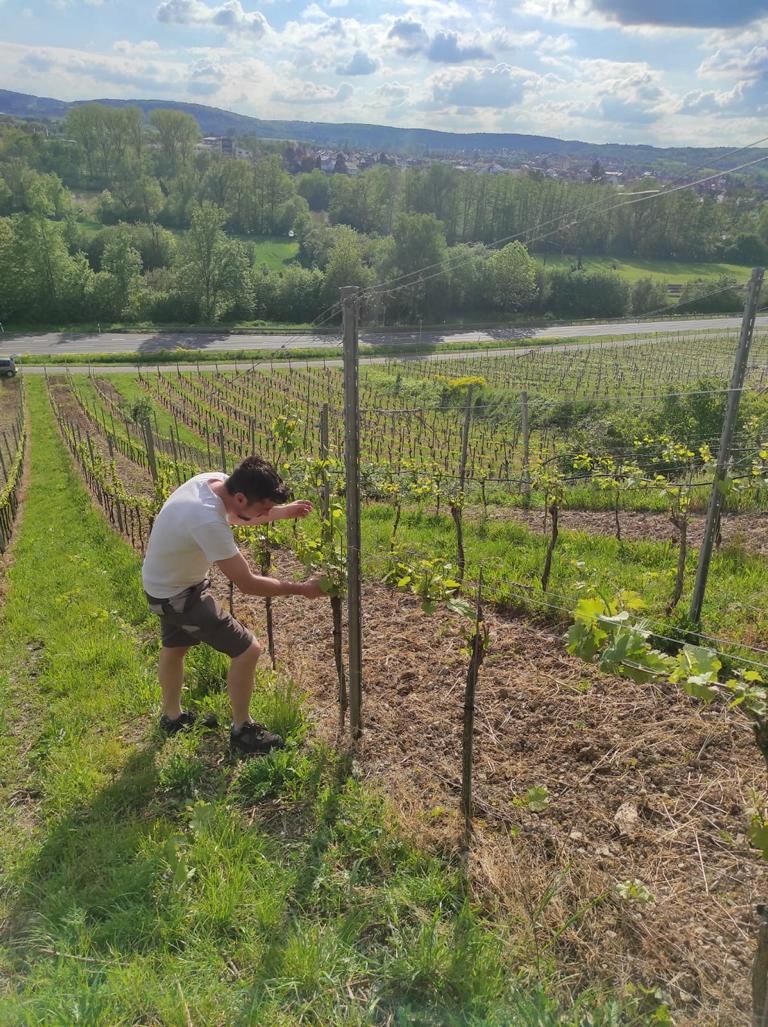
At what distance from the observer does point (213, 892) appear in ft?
9.73

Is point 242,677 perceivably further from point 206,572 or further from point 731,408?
point 731,408

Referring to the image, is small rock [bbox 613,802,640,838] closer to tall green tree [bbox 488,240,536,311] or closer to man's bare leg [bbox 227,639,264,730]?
man's bare leg [bbox 227,639,264,730]

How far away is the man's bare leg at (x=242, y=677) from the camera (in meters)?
3.86

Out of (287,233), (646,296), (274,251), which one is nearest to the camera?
(646,296)

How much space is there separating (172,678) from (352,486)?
1735mm

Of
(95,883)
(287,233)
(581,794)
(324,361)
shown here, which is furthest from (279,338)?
(95,883)

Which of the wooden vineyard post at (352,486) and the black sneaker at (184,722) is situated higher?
the wooden vineyard post at (352,486)

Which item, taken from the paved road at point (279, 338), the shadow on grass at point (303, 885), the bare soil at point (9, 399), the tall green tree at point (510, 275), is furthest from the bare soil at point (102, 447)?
the tall green tree at point (510, 275)

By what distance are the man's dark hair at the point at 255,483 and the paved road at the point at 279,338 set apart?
36.5m

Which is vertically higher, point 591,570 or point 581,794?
point 581,794

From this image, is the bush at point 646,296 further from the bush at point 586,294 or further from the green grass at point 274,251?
the green grass at point 274,251

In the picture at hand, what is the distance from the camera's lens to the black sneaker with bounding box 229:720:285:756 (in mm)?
3945

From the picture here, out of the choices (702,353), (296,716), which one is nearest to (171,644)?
(296,716)

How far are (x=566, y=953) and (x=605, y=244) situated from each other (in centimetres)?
8216
